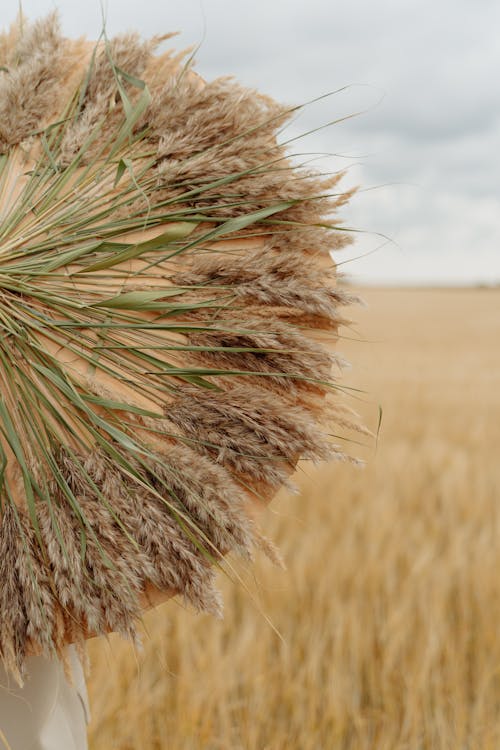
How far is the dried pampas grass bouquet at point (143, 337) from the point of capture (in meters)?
0.61

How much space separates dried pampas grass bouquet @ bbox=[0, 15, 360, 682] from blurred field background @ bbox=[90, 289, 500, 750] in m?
0.13

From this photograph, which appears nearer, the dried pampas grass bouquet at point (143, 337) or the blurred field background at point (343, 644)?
the dried pampas grass bouquet at point (143, 337)

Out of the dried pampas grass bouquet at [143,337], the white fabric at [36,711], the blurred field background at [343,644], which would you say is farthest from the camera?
the blurred field background at [343,644]

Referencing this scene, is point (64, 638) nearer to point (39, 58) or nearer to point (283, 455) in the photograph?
point (283, 455)

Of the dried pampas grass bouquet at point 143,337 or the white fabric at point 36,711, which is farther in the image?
the white fabric at point 36,711

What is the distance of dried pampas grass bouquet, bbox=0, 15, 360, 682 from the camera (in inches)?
23.9

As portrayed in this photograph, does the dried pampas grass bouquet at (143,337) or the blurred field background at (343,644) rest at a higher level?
the dried pampas grass bouquet at (143,337)

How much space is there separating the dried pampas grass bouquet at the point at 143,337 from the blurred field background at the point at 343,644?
0.13m

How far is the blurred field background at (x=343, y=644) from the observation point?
1.19m

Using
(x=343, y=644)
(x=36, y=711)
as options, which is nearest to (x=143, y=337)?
(x=36, y=711)

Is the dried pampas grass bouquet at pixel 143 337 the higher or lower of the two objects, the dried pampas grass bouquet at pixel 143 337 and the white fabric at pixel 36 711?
the higher

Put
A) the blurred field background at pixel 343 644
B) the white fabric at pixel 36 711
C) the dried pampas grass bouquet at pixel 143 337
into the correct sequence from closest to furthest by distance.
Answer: the dried pampas grass bouquet at pixel 143 337, the white fabric at pixel 36 711, the blurred field background at pixel 343 644

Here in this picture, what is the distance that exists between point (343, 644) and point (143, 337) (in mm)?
988

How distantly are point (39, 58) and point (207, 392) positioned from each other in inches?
15.5
